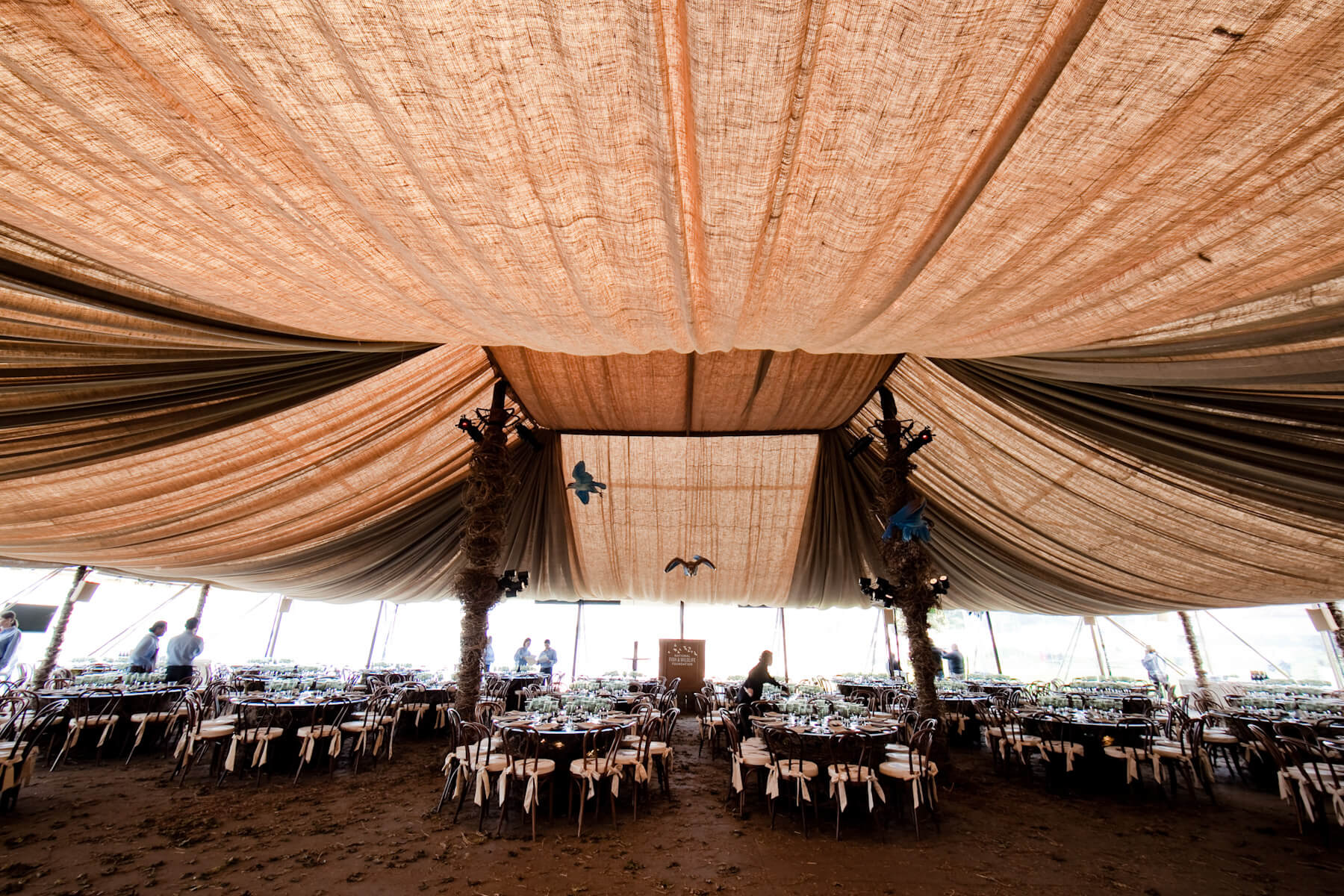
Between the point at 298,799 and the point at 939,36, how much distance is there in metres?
7.34

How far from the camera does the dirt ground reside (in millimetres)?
3568

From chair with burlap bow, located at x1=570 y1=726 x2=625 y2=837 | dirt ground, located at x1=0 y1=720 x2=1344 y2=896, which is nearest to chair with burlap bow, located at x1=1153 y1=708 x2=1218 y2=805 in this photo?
dirt ground, located at x1=0 y1=720 x2=1344 y2=896

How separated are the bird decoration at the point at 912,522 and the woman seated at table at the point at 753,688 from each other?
2508 mm

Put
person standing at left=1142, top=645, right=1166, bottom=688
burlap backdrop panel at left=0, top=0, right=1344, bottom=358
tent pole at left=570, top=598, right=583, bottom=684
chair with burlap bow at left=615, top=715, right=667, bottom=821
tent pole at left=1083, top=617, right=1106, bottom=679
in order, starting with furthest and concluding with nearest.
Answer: tent pole at left=570, top=598, right=583, bottom=684, tent pole at left=1083, top=617, right=1106, bottom=679, person standing at left=1142, top=645, right=1166, bottom=688, chair with burlap bow at left=615, top=715, right=667, bottom=821, burlap backdrop panel at left=0, top=0, right=1344, bottom=358

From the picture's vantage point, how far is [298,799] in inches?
205

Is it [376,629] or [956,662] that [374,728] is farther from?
[956,662]

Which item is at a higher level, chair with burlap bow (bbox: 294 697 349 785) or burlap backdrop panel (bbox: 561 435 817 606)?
burlap backdrop panel (bbox: 561 435 817 606)

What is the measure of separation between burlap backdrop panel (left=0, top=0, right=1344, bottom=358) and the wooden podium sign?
1087 centimetres

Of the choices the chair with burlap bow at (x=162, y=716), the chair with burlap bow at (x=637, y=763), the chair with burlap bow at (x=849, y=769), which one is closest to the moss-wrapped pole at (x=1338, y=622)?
the chair with burlap bow at (x=849, y=769)

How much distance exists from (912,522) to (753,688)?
3.10 meters

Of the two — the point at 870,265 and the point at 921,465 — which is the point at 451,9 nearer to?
the point at 870,265

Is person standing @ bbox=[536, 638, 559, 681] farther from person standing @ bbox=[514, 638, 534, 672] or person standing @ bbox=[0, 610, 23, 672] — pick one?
person standing @ bbox=[0, 610, 23, 672]

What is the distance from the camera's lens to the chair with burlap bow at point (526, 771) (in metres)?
4.55

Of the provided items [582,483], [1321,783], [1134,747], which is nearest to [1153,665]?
[1134,747]
